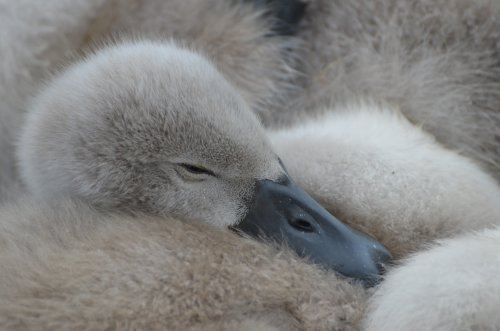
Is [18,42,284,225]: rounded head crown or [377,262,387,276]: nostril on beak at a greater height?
[18,42,284,225]: rounded head crown

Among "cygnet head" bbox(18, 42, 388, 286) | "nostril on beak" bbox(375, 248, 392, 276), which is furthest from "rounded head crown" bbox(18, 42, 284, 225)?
"nostril on beak" bbox(375, 248, 392, 276)

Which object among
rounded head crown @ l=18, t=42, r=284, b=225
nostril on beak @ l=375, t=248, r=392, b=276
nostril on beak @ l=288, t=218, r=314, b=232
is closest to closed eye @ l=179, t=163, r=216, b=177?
rounded head crown @ l=18, t=42, r=284, b=225

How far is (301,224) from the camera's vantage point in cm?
136

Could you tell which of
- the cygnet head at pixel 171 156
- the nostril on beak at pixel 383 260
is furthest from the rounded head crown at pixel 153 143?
the nostril on beak at pixel 383 260

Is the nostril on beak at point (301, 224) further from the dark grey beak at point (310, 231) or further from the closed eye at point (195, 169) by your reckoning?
the closed eye at point (195, 169)

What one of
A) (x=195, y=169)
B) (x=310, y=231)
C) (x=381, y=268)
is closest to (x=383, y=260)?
(x=381, y=268)

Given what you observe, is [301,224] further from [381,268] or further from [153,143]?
[153,143]

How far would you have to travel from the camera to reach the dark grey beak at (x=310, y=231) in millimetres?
1303

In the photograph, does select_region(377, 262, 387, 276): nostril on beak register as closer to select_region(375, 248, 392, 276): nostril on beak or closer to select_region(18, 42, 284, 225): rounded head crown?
select_region(375, 248, 392, 276): nostril on beak

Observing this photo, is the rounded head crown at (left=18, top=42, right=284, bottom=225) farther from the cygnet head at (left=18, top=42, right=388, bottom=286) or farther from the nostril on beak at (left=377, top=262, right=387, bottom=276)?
the nostril on beak at (left=377, top=262, right=387, bottom=276)

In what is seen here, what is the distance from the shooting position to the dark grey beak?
130cm

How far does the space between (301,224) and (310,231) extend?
0.8 inches

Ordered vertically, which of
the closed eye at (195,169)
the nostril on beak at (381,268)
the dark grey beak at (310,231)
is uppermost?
the closed eye at (195,169)

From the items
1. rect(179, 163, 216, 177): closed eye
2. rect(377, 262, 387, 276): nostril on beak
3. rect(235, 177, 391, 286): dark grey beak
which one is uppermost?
rect(179, 163, 216, 177): closed eye
